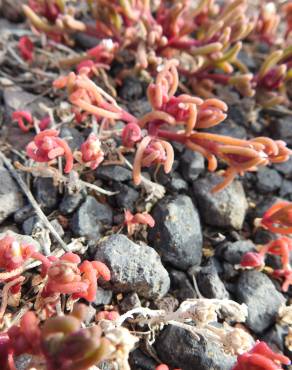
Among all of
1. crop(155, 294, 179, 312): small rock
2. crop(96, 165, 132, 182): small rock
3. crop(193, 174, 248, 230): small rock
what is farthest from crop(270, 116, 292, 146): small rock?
crop(155, 294, 179, 312): small rock

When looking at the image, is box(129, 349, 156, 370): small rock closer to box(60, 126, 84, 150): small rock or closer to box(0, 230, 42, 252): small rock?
box(0, 230, 42, 252): small rock

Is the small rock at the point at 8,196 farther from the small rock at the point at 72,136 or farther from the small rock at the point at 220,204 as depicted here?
the small rock at the point at 220,204

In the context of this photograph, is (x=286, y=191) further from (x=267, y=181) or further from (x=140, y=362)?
(x=140, y=362)

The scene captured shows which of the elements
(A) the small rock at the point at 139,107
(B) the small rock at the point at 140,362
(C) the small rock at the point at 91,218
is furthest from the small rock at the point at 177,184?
(B) the small rock at the point at 140,362

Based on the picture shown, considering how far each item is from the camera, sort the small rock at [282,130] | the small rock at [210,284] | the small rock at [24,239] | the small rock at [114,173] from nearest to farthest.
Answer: the small rock at [24,239], the small rock at [210,284], the small rock at [114,173], the small rock at [282,130]

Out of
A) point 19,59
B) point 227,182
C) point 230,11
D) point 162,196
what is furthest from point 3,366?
point 230,11

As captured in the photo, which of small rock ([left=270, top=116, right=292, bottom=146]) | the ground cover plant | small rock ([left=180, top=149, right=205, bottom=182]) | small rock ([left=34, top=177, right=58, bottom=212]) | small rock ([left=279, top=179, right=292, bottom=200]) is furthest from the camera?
small rock ([left=270, top=116, right=292, bottom=146])
